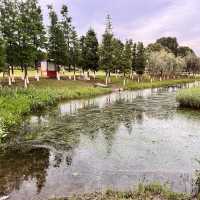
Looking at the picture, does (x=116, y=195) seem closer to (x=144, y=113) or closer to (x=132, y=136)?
(x=132, y=136)

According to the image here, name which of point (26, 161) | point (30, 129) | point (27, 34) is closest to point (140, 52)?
point (27, 34)

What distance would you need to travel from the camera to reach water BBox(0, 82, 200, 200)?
459 inches

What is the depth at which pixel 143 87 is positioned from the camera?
69625mm

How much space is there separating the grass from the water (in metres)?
1.03

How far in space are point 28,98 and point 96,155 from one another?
19495 millimetres

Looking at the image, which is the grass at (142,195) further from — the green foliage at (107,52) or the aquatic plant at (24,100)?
the green foliage at (107,52)

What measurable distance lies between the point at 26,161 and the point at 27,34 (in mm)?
33833

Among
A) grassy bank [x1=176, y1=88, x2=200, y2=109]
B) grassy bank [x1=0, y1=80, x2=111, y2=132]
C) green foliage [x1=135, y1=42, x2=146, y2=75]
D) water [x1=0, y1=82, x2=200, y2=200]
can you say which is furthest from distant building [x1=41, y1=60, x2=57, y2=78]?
water [x1=0, y1=82, x2=200, y2=200]

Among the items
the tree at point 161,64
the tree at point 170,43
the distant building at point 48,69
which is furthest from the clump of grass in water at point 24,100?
the tree at point 170,43

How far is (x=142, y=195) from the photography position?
9.64m

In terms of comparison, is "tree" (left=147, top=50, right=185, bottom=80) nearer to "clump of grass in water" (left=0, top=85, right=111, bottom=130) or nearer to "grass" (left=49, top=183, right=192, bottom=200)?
"clump of grass in water" (left=0, top=85, right=111, bottom=130)

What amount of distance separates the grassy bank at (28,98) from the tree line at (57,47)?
219 inches

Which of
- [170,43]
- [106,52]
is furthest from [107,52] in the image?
[170,43]

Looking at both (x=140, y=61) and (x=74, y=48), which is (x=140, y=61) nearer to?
(x=140, y=61)
